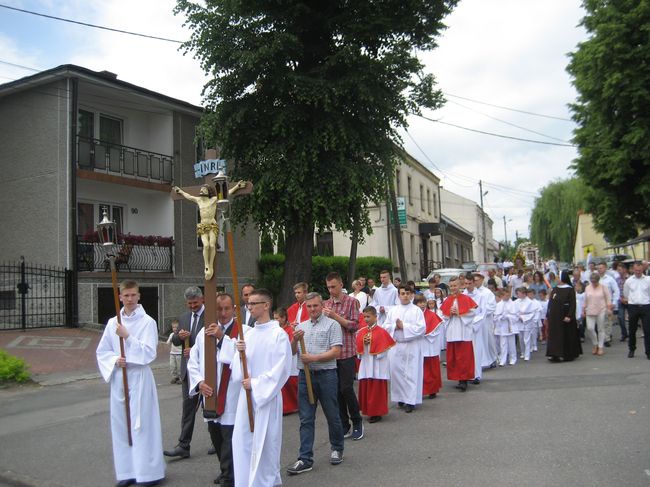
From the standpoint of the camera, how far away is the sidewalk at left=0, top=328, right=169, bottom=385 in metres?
12.1

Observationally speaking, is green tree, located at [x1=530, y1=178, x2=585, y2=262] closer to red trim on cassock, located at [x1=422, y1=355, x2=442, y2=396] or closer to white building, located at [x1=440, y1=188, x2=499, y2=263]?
white building, located at [x1=440, y1=188, x2=499, y2=263]

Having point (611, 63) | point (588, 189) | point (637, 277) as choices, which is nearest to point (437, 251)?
point (588, 189)

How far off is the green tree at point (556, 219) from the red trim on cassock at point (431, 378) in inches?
1683

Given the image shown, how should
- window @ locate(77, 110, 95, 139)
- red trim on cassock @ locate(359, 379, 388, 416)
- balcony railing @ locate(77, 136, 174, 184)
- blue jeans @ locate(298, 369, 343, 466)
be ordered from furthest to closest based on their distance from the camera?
window @ locate(77, 110, 95, 139), balcony railing @ locate(77, 136, 174, 184), red trim on cassock @ locate(359, 379, 388, 416), blue jeans @ locate(298, 369, 343, 466)

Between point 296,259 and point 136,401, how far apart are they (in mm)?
9941

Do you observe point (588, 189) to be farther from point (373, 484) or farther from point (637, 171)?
point (373, 484)

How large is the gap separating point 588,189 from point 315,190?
16558mm

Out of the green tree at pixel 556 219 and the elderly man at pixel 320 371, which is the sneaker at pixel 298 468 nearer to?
the elderly man at pixel 320 371

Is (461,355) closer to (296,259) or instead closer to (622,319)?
(296,259)

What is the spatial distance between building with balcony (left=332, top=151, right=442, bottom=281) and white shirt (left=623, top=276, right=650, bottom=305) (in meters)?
20.0

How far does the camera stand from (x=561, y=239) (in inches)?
1954

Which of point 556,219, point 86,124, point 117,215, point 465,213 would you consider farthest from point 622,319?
point 465,213

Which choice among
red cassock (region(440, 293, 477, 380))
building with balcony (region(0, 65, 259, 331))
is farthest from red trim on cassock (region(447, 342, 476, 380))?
building with balcony (region(0, 65, 259, 331))

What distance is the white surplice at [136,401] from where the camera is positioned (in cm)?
582
